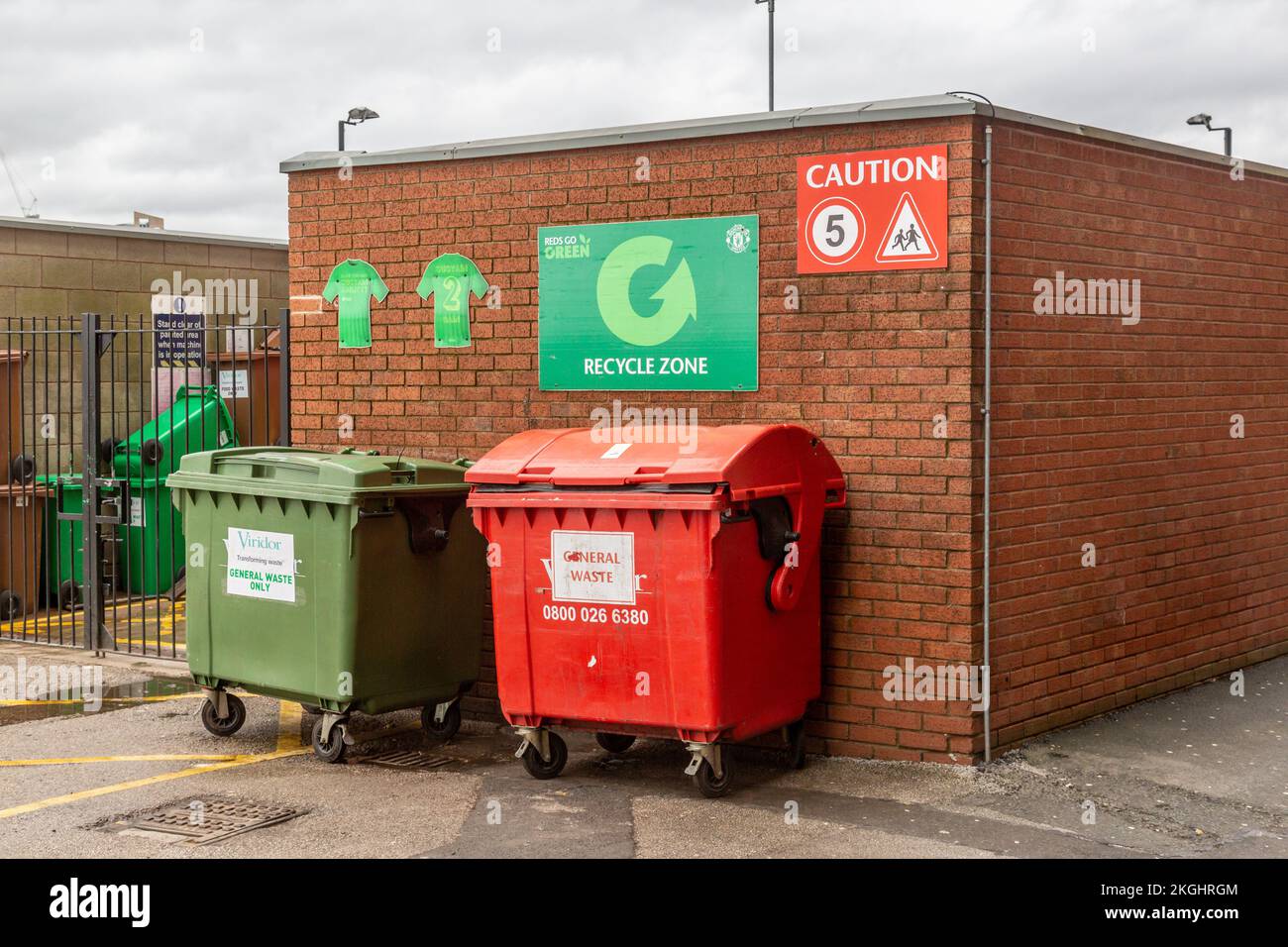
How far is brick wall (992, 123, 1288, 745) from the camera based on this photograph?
7359 mm

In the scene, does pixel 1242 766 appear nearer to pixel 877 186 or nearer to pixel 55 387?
pixel 877 186

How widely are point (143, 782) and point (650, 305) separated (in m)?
3.45

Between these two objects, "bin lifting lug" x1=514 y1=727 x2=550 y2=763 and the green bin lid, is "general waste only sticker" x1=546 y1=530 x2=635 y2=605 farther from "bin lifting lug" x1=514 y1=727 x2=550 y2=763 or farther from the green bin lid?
the green bin lid

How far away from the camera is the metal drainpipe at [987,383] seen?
275 inches

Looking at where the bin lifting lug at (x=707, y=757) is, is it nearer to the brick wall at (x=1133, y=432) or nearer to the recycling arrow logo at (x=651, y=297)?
the brick wall at (x=1133, y=432)

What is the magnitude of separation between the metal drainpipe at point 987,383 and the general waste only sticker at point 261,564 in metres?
3.38

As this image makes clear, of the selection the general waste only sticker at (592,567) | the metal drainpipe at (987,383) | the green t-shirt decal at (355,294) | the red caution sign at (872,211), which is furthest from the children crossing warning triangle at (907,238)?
the green t-shirt decal at (355,294)

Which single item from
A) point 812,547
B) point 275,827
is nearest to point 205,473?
point 275,827

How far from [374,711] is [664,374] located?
226cm

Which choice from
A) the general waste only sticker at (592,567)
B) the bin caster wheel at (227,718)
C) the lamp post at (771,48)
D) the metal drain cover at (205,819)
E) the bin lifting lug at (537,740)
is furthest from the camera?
the lamp post at (771,48)

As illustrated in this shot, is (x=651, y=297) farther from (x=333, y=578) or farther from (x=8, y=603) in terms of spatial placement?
(x=8, y=603)

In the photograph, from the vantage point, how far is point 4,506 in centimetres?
1191

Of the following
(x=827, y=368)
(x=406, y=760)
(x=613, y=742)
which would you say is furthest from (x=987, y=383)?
(x=406, y=760)

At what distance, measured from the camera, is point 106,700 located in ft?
29.5
